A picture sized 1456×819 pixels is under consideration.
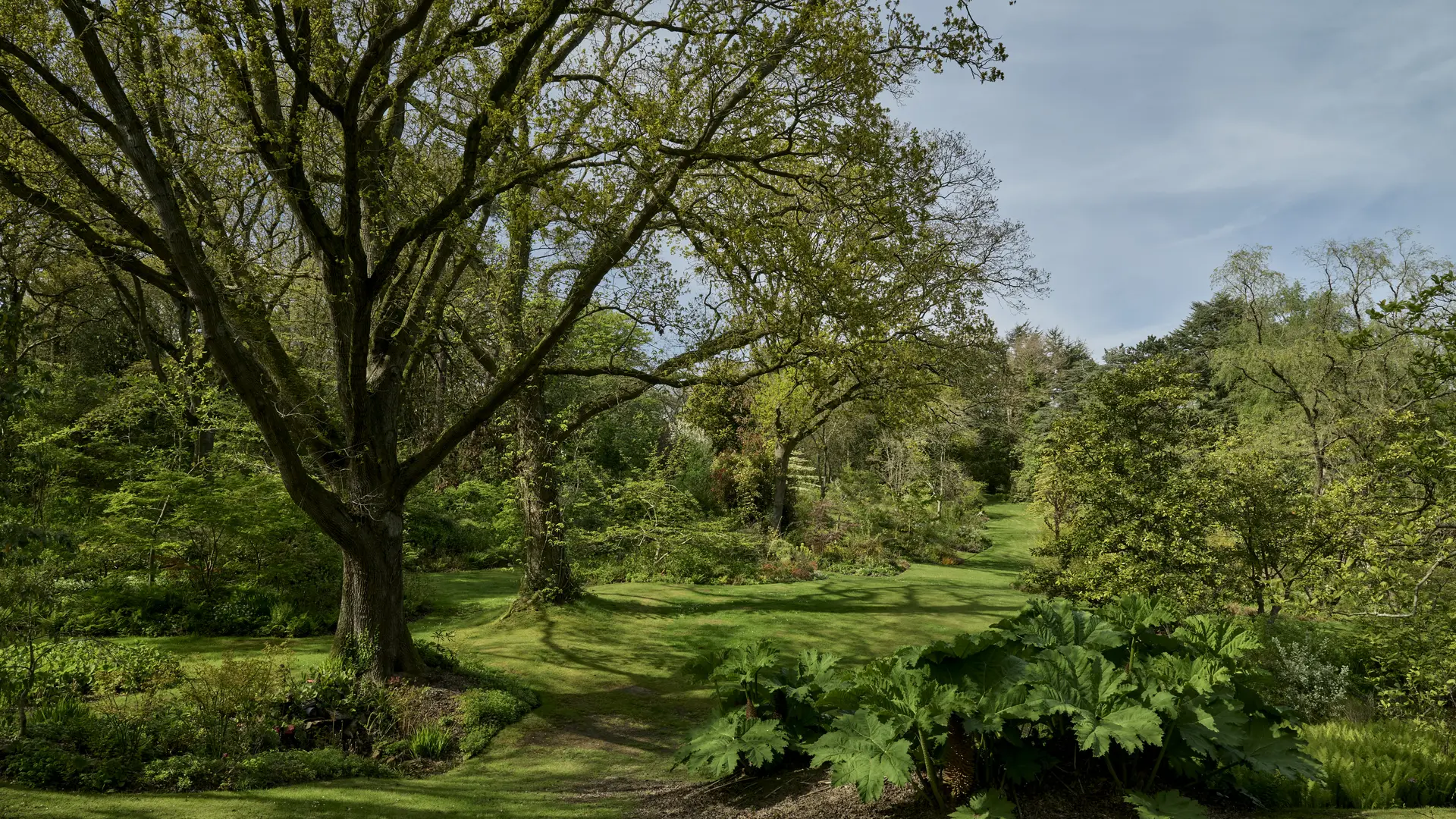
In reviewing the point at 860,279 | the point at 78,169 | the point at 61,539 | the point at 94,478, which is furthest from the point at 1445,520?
the point at 94,478

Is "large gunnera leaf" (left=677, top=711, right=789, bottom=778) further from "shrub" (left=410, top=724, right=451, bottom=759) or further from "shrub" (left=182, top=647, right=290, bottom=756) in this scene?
"shrub" (left=182, top=647, right=290, bottom=756)

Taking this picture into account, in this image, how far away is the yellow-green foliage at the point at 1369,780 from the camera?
11.6 feet

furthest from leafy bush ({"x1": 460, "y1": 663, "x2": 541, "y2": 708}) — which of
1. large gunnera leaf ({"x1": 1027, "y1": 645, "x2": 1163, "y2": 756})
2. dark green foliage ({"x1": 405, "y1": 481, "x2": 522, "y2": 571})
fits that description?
dark green foliage ({"x1": 405, "y1": 481, "x2": 522, "y2": 571})

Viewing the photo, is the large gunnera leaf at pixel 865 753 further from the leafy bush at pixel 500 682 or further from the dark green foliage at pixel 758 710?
the leafy bush at pixel 500 682

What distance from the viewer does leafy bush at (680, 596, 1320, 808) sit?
3.13 meters

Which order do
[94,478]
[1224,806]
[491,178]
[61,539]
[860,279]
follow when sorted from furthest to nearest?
1. [94,478]
2. [860,279]
3. [491,178]
4. [61,539]
5. [1224,806]

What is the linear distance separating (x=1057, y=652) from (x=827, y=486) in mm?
24298

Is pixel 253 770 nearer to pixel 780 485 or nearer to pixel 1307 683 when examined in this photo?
pixel 1307 683

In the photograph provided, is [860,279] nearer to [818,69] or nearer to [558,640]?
[818,69]

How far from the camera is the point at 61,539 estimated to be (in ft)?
15.4

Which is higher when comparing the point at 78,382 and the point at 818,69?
the point at 818,69

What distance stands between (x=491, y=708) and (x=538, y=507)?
5174mm

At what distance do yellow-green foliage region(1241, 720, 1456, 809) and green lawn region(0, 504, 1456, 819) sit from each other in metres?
0.29

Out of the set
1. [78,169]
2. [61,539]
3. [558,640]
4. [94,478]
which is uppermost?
[78,169]
